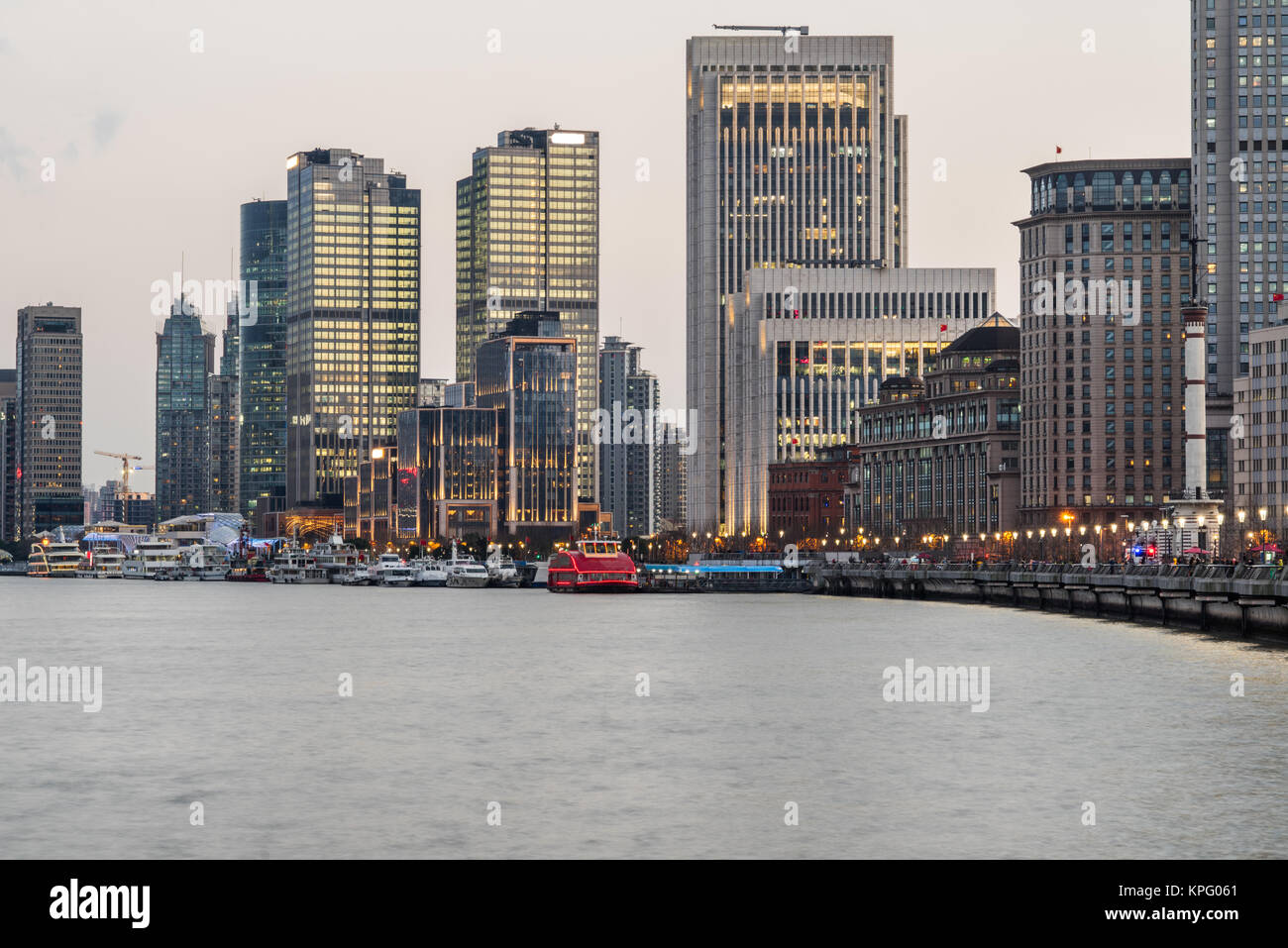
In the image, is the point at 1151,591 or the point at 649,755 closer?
the point at 649,755

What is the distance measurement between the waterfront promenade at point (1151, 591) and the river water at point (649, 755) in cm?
501

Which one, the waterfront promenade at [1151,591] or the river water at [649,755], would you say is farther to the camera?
the waterfront promenade at [1151,591]

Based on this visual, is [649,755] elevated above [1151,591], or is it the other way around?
[1151,591]

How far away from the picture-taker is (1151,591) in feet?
461

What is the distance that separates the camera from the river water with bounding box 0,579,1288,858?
4312cm

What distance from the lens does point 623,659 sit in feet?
330

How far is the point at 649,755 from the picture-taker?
188ft

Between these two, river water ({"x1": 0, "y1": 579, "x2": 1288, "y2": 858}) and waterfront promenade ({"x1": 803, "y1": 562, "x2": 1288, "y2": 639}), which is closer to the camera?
river water ({"x1": 0, "y1": 579, "x2": 1288, "y2": 858})

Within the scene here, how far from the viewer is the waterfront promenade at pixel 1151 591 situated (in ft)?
365

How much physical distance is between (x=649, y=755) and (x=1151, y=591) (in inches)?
3602

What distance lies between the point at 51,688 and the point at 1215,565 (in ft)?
264

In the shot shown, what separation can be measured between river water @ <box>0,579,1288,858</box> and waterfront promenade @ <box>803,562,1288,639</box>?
16.4ft

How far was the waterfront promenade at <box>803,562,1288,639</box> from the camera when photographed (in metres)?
111
